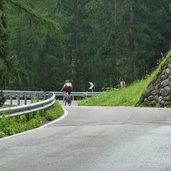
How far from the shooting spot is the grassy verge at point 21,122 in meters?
15.7

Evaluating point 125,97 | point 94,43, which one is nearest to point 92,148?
point 125,97

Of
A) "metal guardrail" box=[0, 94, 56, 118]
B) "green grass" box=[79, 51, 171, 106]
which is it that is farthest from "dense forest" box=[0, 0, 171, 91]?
"metal guardrail" box=[0, 94, 56, 118]

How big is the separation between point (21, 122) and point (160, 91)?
13480 millimetres

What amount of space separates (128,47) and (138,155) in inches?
2237

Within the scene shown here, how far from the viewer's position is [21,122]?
1745 centimetres

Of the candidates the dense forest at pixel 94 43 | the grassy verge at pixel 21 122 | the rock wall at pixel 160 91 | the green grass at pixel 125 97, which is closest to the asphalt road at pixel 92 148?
the grassy verge at pixel 21 122

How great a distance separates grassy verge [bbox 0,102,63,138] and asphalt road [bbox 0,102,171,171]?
695 millimetres

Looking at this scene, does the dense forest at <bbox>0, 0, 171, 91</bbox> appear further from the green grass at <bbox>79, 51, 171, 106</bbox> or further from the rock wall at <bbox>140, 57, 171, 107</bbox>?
the rock wall at <bbox>140, 57, 171, 107</bbox>

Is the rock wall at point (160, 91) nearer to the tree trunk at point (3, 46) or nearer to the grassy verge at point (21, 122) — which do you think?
the grassy verge at point (21, 122)

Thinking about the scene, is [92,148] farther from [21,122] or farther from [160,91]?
[160,91]

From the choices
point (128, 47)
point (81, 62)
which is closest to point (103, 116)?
point (128, 47)

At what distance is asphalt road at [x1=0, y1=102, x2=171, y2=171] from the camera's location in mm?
9211

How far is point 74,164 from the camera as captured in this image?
9.35 m

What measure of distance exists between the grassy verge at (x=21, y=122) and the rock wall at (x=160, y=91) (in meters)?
9.77
